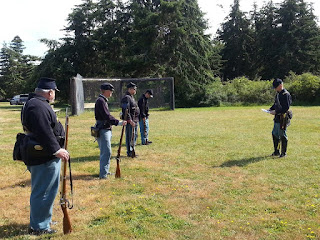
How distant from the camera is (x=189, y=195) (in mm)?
5848

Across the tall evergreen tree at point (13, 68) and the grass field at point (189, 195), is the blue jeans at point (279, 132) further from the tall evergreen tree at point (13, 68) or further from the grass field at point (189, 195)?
the tall evergreen tree at point (13, 68)

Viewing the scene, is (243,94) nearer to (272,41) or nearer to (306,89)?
(306,89)

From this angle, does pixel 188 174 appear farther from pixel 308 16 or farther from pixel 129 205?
pixel 308 16

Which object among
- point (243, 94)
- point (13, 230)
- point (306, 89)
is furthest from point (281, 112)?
point (306, 89)

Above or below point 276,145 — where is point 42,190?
above

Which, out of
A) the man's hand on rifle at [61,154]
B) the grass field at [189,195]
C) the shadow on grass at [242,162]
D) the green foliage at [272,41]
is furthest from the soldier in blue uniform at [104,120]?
the green foliage at [272,41]

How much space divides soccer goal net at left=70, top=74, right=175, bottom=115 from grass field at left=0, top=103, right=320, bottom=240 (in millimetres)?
12706

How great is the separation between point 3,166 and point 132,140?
3.36 meters

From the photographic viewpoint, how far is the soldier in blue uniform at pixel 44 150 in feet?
12.6

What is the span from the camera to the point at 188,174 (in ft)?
24.0

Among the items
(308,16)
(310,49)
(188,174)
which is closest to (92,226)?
(188,174)

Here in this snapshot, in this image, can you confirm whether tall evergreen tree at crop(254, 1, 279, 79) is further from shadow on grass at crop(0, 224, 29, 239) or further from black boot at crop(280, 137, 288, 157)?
shadow on grass at crop(0, 224, 29, 239)

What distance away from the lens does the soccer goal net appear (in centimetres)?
2301

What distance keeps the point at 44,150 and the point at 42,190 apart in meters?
0.58
